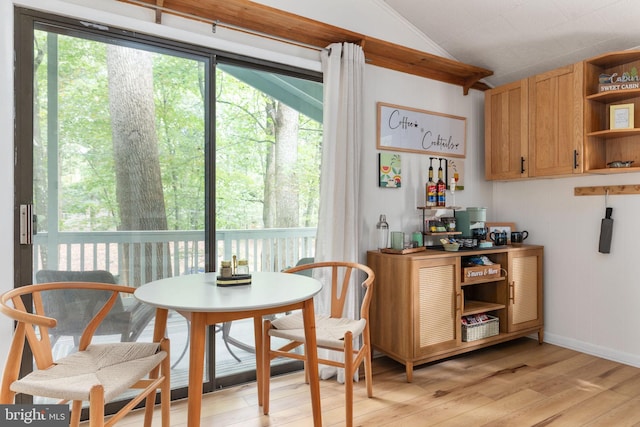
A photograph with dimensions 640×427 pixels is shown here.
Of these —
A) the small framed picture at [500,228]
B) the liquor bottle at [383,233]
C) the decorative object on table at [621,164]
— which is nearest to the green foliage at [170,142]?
the liquor bottle at [383,233]

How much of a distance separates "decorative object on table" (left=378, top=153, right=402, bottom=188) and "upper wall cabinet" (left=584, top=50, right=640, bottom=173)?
4.25ft

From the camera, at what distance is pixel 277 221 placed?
2627 mm

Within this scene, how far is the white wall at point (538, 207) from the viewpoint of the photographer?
266cm

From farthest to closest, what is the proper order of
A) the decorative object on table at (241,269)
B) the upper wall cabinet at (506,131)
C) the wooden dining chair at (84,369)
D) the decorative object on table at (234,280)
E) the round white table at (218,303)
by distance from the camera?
the upper wall cabinet at (506,131)
the decorative object on table at (241,269)
the decorative object on table at (234,280)
the round white table at (218,303)
the wooden dining chair at (84,369)

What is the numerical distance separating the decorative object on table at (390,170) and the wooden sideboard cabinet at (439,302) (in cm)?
56

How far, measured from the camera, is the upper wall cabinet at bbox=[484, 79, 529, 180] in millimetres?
3031

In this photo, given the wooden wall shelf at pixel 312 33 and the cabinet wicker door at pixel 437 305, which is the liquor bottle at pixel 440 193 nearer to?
the cabinet wicker door at pixel 437 305

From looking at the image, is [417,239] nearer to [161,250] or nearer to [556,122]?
[556,122]

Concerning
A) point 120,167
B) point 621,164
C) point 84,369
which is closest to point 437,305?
point 621,164

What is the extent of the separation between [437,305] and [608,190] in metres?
1.55

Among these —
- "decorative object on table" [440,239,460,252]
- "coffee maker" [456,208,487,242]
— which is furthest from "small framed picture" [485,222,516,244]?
"decorative object on table" [440,239,460,252]

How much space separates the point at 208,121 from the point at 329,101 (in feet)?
2.61

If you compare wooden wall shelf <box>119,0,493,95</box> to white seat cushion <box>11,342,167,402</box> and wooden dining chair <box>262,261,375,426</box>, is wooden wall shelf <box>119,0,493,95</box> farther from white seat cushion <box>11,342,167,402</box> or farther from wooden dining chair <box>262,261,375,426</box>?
white seat cushion <box>11,342,167,402</box>

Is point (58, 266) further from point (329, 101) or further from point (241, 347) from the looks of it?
point (329, 101)
